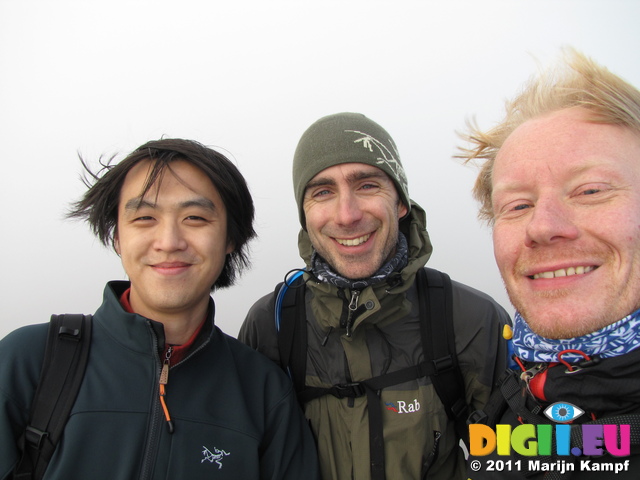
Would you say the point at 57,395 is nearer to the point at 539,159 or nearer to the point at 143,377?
the point at 143,377

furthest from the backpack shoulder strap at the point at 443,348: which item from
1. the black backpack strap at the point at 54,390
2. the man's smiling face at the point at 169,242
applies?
the black backpack strap at the point at 54,390

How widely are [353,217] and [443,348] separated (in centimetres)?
93

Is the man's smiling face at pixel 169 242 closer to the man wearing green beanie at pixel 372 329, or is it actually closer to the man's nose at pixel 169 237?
the man's nose at pixel 169 237

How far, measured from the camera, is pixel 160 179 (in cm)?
194

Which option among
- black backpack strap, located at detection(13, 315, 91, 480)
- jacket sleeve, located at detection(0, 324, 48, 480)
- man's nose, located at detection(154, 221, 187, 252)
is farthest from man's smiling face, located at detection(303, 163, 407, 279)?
jacket sleeve, located at detection(0, 324, 48, 480)

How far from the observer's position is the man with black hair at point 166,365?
59.1 inches

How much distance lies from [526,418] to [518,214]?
79 cm

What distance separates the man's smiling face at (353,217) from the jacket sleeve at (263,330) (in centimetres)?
55

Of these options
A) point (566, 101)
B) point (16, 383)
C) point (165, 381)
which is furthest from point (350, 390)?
point (566, 101)

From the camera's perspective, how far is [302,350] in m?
2.22

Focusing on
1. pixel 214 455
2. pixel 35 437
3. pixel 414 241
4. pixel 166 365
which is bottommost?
pixel 214 455

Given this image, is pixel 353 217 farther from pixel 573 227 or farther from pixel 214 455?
pixel 214 455

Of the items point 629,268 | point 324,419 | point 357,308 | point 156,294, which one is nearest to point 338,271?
point 357,308

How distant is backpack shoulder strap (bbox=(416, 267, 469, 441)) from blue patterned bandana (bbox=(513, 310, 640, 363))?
0.70 m
